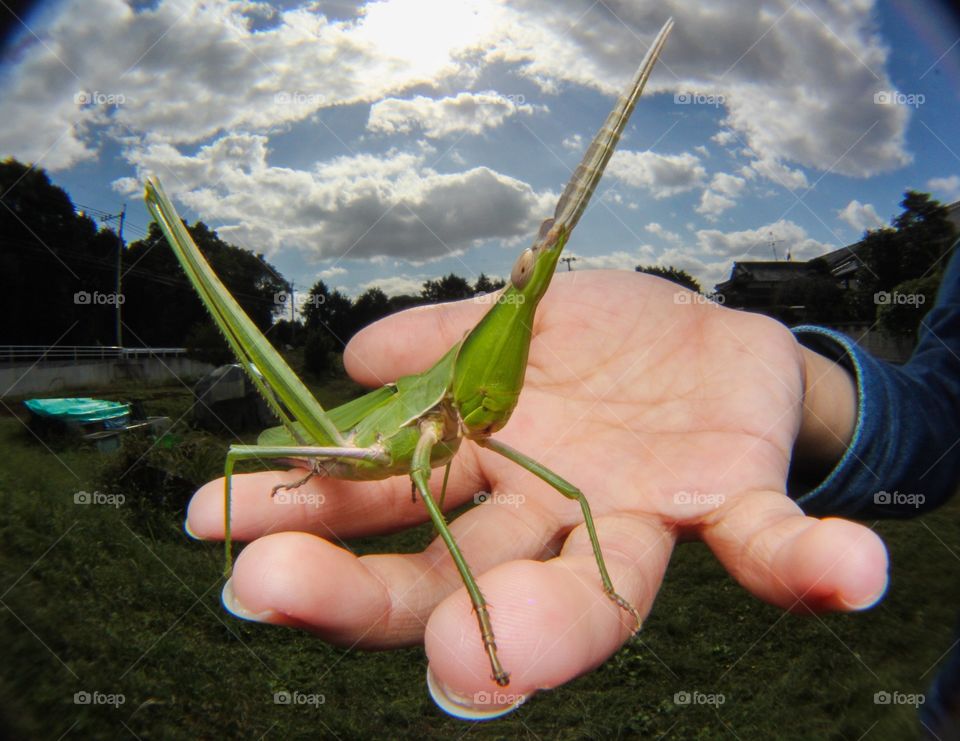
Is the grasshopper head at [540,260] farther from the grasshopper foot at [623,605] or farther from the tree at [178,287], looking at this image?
the tree at [178,287]

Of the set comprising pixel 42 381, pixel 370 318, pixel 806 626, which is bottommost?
pixel 806 626

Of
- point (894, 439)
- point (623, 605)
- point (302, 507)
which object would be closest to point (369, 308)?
point (302, 507)

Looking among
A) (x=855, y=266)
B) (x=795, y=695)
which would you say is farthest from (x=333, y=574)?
(x=795, y=695)

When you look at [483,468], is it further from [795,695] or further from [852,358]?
[795,695]

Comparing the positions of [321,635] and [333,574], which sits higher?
[333,574]

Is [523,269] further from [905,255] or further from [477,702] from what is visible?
[905,255]

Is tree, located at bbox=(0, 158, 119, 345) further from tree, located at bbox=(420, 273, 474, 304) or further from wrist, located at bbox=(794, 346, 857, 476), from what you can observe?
wrist, located at bbox=(794, 346, 857, 476)

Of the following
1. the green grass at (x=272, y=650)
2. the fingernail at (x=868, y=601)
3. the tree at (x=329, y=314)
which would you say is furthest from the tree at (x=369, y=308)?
the fingernail at (x=868, y=601)
